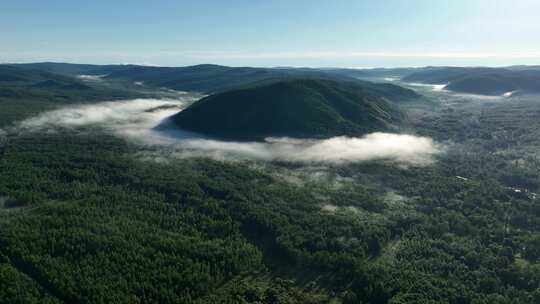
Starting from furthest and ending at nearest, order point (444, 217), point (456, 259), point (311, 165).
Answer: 1. point (311, 165)
2. point (444, 217)
3. point (456, 259)

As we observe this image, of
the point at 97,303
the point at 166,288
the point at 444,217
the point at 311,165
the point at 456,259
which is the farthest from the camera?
the point at 311,165

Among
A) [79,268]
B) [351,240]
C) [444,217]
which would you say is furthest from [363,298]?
[79,268]

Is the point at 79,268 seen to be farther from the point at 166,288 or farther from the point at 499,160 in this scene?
the point at 499,160

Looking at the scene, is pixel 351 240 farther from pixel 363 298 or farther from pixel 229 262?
pixel 229 262

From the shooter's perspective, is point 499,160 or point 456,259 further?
point 499,160

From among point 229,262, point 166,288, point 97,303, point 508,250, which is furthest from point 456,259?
point 97,303

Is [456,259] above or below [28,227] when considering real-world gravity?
below
